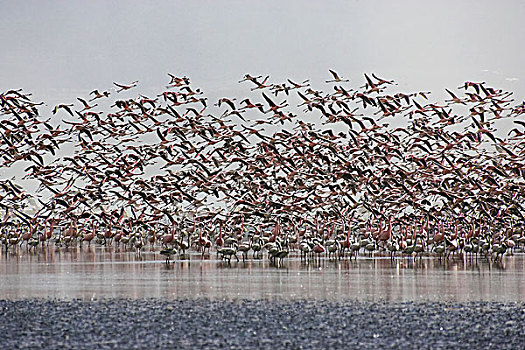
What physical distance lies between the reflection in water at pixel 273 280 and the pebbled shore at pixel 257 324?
1.74m

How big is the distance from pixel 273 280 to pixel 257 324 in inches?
391

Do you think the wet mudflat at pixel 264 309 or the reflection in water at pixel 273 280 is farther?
the reflection in water at pixel 273 280

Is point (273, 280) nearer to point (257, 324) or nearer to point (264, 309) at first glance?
point (264, 309)

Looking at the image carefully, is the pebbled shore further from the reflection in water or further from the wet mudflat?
the reflection in water

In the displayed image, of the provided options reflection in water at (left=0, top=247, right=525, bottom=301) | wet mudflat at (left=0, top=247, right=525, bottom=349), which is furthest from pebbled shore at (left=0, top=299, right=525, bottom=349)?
reflection in water at (left=0, top=247, right=525, bottom=301)

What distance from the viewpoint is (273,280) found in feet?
86.8

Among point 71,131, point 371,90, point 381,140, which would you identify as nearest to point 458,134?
point 381,140

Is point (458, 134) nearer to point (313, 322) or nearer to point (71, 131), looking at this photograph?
point (71, 131)

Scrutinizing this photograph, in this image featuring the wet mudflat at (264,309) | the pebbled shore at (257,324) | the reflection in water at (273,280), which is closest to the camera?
the pebbled shore at (257,324)

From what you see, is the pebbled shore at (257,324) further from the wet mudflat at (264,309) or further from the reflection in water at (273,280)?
the reflection in water at (273,280)

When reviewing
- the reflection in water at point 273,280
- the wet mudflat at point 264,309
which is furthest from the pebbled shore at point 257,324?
the reflection in water at point 273,280

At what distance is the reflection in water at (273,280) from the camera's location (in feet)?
71.8

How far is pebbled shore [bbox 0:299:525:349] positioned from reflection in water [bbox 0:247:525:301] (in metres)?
1.74

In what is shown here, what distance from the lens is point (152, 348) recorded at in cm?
1423
